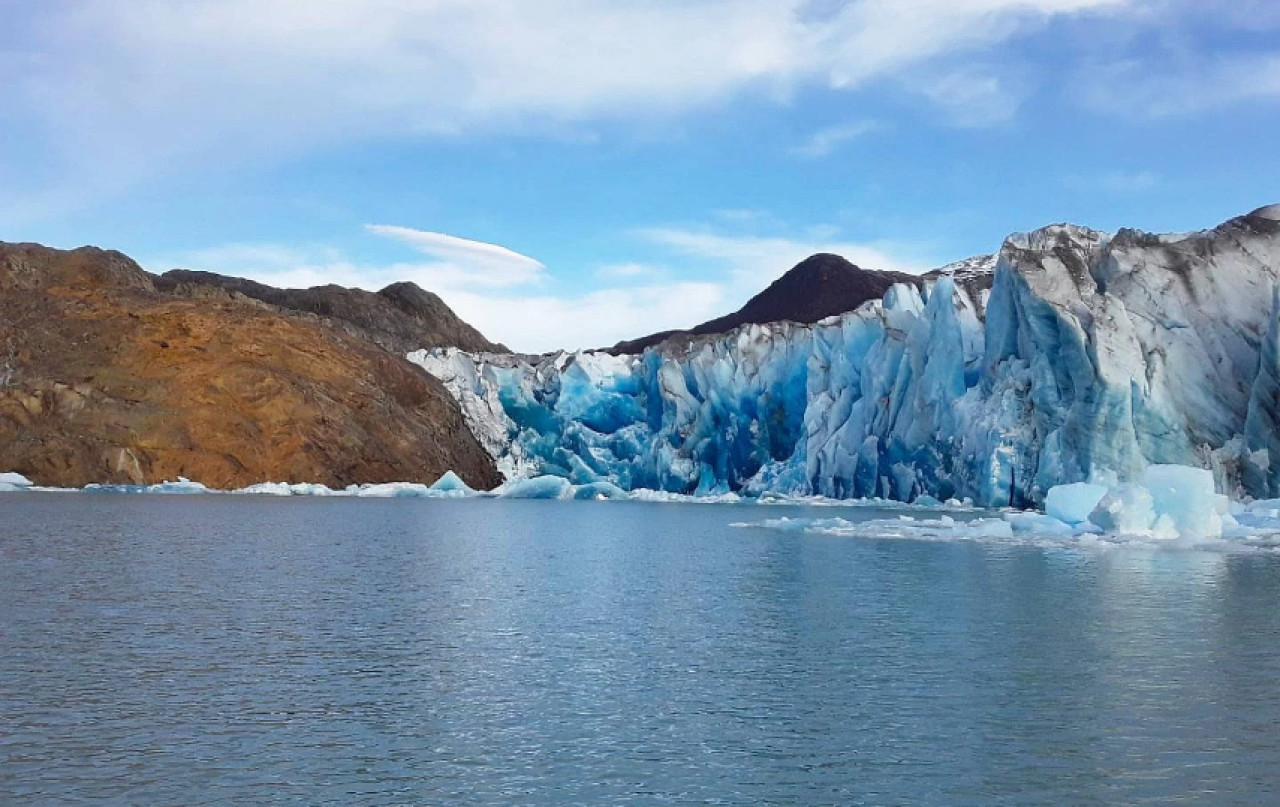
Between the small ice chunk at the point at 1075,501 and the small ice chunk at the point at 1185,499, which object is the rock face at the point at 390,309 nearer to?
the small ice chunk at the point at 1075,501

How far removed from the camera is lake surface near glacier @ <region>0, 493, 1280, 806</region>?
8.15 m

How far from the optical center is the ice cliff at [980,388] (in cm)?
4288

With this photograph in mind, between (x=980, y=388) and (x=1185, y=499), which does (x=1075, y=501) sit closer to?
(x=1185, y=499)

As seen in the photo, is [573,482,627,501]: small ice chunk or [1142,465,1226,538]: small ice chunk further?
[573,482,627,501]: small ice chunk

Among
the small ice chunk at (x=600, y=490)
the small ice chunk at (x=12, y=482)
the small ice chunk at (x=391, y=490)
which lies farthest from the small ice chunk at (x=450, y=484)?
the small ice chunk at (x=12, y=482)

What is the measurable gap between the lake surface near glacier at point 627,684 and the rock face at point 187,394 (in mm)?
44860

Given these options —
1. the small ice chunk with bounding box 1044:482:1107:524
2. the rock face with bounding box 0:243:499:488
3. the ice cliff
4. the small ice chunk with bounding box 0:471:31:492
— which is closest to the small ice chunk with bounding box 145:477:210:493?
the rock face with bounding box 0:243:499:488

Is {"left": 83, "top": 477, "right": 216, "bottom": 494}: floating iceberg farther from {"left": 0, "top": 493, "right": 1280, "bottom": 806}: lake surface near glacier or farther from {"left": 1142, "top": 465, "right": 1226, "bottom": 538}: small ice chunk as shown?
{"left": 1142, "top": 465, "right": 1226, "bottom": 538}: small ice chunk

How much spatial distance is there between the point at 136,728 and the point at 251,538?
2101 cm

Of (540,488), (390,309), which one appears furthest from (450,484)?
(390,309)

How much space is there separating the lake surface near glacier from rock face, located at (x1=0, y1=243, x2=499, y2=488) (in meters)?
44.9

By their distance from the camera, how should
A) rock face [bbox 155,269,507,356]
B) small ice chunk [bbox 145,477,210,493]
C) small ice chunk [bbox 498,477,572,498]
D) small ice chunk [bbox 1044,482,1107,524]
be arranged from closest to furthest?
small ice chunk [bbox 1044,482,1107,524], small ice chunk [bbox 145,477,210,493], small ice chunk [bbox 498,477,572,498], rock face [bbox 155,269,507,356]

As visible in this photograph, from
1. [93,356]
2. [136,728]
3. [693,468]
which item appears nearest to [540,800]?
[136,728]

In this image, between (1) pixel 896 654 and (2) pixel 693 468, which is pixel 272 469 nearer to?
(2) pixel 693 468
